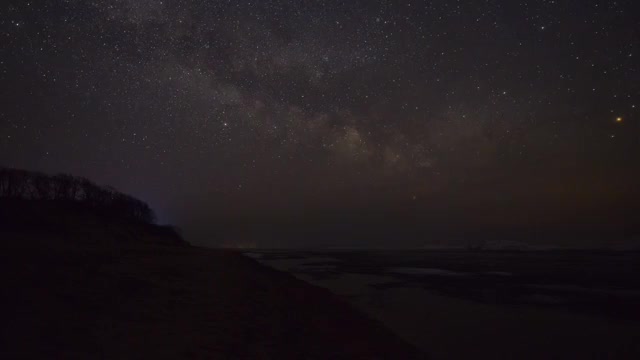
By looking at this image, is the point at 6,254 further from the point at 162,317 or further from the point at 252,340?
the point at 252,340

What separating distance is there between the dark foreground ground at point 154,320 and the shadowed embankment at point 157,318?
2cm

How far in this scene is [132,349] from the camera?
7113 mm

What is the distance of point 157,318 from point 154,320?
222mm

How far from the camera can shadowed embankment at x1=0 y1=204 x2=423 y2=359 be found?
23.7 feet

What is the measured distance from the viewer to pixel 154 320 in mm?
9344

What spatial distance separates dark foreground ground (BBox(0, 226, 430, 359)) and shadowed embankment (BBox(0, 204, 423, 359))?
23 millimetres

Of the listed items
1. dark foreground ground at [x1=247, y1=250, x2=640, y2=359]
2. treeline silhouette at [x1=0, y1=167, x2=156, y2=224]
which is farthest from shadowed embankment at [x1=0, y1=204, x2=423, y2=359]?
treeline silhouette at [x1=0, y1=167, x2=156, y2=224]

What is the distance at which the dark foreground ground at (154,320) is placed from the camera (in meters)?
7.16

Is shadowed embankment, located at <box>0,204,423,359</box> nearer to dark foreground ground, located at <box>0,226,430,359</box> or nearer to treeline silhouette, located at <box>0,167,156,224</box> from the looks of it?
dark foreground ground, located at <box>0,226,430,359</box>

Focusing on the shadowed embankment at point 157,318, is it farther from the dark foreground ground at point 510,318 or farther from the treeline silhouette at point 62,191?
the treeline silhouette at point 62,191

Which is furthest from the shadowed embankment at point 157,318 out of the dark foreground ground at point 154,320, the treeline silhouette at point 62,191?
the treeline silhouette at point 62,191

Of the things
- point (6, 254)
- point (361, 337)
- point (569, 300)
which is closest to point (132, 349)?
point (361, 337)

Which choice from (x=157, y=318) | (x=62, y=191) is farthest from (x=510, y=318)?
(x=62, y=191)

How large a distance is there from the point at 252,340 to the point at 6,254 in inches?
388
